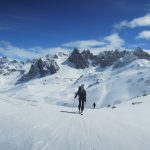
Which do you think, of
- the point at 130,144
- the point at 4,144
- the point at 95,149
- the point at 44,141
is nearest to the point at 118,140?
the point at 130,144

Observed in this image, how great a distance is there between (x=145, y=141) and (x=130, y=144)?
111 cm

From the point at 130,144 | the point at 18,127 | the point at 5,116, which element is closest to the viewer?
the point at 130,144

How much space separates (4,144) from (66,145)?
2309mm

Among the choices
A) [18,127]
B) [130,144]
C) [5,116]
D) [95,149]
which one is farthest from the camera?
[5,116]

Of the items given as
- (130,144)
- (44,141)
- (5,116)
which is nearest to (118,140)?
(130,144)

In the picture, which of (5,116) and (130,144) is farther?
(5,116)

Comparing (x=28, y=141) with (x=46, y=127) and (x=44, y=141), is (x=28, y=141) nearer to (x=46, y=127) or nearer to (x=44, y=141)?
(x=44, y=141)

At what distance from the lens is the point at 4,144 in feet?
43.5

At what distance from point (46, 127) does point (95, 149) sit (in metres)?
4.37

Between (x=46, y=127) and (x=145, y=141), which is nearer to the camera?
(x=145, y=141)

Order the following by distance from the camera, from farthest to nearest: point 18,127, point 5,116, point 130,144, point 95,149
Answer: point 5,116
point 18,127
point 130,144
point 95,149

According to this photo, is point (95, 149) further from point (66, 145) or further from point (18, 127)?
point (18, 127)

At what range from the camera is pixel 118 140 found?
1468 cm

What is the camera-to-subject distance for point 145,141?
48.8 ft
